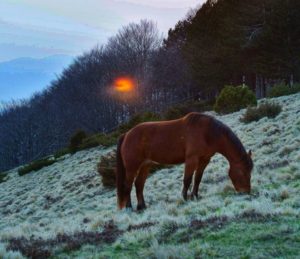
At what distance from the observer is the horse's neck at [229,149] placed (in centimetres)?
972

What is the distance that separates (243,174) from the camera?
9.65 metres

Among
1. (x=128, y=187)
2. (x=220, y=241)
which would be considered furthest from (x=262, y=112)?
(x=220, y=241)

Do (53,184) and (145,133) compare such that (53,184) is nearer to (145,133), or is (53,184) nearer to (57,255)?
(145,133)

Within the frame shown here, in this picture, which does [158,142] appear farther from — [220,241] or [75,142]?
[75,142]

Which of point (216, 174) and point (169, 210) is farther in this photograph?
point (216, 174)

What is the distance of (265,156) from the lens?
1502 centimetres

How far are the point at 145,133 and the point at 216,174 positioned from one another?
4.37m

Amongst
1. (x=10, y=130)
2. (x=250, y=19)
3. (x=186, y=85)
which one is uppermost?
(x=250, y=19)

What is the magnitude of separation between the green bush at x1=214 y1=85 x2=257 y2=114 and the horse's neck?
20658 millimetres

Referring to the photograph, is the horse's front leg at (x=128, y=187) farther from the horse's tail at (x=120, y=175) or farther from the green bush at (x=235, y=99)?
the green bush at (x=235, y=99)

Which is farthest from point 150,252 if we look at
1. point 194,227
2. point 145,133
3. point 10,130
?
point 10,130

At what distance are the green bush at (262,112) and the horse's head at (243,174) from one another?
41.8 feet

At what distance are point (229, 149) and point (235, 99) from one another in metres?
21.1

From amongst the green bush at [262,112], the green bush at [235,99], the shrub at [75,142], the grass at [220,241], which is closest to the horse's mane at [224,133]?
the grass at [220,241]
